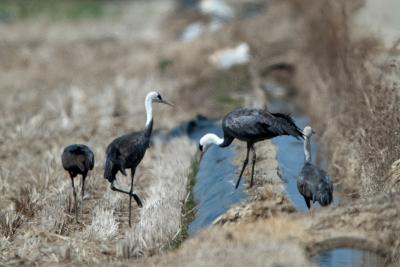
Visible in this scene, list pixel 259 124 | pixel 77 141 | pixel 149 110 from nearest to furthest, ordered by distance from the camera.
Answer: pixel 259 124 → pixel 149 110 → pixel 77 141

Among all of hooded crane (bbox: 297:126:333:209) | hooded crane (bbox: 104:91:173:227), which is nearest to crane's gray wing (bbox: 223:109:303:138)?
hooded crane (bbox: 297:126:333:209)

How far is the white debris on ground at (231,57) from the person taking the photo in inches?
899

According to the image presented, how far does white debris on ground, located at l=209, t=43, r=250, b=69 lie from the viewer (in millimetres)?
22844

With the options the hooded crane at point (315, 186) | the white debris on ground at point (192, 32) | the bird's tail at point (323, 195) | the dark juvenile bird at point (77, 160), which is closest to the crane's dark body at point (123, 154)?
the dark juvenile bird at point (77, 160)

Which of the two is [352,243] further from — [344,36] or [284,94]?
[284,94]

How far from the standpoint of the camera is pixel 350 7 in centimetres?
1761

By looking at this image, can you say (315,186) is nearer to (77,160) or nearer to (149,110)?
(149,110)

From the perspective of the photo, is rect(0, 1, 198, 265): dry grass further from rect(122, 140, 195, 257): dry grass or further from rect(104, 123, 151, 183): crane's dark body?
rect(104, 123, 151, 183): crane's dark body

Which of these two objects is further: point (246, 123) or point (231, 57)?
point (231, 57)

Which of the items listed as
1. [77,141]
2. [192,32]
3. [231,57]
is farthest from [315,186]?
[192,32]

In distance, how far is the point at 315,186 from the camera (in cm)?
1032

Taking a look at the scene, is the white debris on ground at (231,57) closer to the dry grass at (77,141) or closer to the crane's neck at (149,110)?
the dry grass at (77,141)

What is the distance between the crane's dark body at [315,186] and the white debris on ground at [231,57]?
A: 39.8ft

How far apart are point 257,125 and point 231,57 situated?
1177 cm
